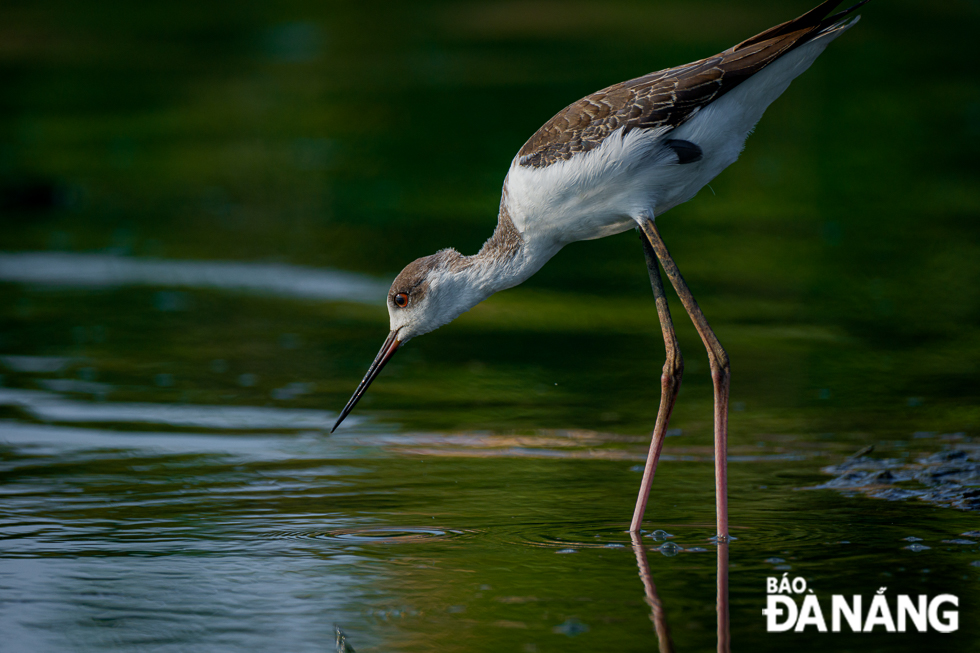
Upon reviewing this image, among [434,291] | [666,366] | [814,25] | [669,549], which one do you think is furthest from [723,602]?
[814,25]

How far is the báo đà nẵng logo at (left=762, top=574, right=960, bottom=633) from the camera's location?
5.09 m

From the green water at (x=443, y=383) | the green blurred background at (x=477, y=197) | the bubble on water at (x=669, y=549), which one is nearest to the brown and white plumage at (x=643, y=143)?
the green water at (x=443, y=383)

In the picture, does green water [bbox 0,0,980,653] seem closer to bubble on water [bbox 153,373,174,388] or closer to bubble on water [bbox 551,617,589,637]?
bubble on water [bbox 551,617,589,637]

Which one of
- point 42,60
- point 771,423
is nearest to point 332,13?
point 42,60

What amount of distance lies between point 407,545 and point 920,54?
20521 mm

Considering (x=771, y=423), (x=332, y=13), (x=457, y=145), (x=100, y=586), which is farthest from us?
(x=332, y=13)

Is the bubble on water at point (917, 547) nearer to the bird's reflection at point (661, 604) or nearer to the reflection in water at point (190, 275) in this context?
the bird's reflection at point (661, 604)

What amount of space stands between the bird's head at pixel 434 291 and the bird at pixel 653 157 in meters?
0.14

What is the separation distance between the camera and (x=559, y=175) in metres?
6.45

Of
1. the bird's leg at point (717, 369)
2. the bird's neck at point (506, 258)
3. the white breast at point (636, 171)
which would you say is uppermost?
the white breast at point (636, 171)

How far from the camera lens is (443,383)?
9273 mm

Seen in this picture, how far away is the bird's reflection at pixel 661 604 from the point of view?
16.3 ft

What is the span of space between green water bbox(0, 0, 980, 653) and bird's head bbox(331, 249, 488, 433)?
914 millimetres

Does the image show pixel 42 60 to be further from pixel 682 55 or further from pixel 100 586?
pixel 100 586
